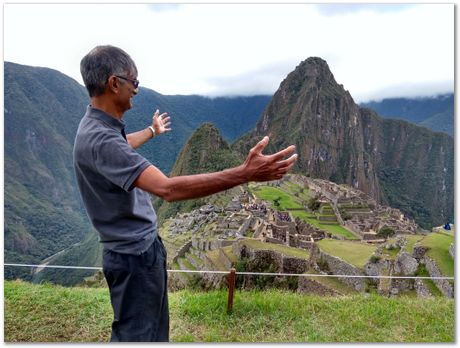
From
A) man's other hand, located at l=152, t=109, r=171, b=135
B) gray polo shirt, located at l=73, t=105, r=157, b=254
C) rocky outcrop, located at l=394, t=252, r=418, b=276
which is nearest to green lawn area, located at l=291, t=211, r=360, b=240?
rocky outcrop, located at l=394, t=252, r=418, b=276

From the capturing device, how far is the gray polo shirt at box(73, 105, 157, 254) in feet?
4.47

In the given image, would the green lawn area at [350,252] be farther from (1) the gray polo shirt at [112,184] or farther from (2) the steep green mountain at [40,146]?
(2) the steep green mountain at [40,146]

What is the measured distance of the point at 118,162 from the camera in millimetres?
1364

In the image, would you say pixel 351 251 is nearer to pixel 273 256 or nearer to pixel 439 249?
pixel 273 256

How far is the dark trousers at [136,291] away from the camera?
1557 mm

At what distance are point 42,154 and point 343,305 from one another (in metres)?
82.6

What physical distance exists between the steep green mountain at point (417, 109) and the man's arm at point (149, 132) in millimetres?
121618

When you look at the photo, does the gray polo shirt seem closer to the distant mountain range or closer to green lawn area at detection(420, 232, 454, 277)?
green lawn area at detection(420, 232, 454, 277)

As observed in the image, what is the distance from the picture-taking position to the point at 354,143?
3743 inches

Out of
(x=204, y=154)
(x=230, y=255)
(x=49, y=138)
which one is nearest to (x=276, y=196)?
(x=204, y=154)

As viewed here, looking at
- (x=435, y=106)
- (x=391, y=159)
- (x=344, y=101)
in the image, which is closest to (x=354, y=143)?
(x=344, y=101)

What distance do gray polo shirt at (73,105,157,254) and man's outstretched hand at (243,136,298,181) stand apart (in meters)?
0.32

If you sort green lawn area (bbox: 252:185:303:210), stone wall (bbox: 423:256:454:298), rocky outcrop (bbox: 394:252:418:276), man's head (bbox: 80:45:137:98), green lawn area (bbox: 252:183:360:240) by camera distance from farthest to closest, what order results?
green lawn area (bbox: 252:185:303:210) < green lawn area (bbox: 252:183:360:240) < rocky outcrop (bbox: 394:252:418:276) < stone wall (bbox: 423:256:454:298) < man's head (bbox: 80:45:137:98)

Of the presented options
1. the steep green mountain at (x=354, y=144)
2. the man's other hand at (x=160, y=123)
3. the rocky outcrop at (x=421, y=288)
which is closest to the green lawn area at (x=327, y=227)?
the rocky outcrop at (x=421, y=288)
